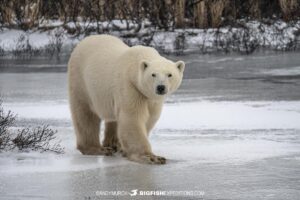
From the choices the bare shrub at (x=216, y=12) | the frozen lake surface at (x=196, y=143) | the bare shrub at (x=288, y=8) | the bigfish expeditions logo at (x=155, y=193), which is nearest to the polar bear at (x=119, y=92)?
the frozen lake surface at (x=196, y=143)

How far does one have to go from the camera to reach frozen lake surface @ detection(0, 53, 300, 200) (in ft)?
16.1

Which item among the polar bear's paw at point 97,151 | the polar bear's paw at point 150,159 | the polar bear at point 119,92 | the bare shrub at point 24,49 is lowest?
the bare shrub at point 24,49

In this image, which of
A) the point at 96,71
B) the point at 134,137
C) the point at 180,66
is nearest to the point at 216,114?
the point at 96,71

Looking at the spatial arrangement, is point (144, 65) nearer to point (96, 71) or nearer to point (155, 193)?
point (96, 71)

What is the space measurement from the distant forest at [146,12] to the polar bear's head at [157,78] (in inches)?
410

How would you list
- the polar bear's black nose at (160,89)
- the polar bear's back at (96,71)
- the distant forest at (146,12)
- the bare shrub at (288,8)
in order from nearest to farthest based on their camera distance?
the polar bear's black nose at (160,89) < the polar bear's back at (96,71) < the distant forest at (146,12) < the bare shrub at (288,8)

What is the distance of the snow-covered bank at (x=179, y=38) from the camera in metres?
14.8

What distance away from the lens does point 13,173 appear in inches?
208

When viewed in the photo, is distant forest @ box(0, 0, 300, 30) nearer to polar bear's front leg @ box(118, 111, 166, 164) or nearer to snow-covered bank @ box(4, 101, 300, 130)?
snow-covered bank @ box(4, 101, 300, 130)

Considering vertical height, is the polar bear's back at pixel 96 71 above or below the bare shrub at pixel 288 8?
above

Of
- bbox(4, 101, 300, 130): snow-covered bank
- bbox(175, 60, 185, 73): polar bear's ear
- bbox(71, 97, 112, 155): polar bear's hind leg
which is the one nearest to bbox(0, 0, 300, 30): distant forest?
bbox(4, 101, 300, 130): snow-covered bank

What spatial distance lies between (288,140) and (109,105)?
164 cm

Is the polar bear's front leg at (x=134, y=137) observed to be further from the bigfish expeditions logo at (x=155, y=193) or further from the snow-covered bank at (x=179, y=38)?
the snow-covered bank at (x=179, y=38)

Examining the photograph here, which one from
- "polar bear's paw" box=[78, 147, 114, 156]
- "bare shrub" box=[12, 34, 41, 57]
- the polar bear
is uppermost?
the polar bear
